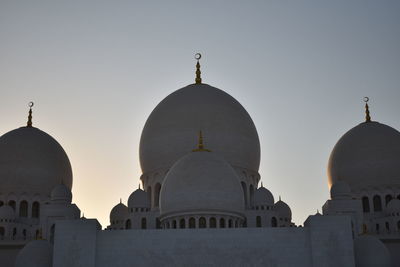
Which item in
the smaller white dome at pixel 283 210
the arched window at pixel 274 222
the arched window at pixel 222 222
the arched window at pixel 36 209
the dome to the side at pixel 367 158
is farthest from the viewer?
the dome to the side at pixel 367 158

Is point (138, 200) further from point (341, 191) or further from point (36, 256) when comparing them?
point (341, 191)

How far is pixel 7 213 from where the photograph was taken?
1332 inches

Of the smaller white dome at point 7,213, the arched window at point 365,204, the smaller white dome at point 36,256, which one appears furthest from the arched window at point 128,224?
the arched window at point 365,204

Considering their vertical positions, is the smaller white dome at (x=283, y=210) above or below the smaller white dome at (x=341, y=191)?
below

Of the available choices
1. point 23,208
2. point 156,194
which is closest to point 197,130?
point 156,194

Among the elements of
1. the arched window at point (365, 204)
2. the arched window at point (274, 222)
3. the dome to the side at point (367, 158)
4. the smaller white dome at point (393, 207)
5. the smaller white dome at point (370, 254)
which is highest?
the dome to the side at point (367, 158)

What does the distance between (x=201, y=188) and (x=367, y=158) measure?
447 inches

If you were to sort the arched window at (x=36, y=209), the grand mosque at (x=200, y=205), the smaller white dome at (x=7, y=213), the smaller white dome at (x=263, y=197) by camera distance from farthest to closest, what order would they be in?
the arched window at (x=36, y=209), the smaller white dome at (x=7, y=213), the smaller white dome at (x=263, y=197), the grand mosque at (x=200, y=205)

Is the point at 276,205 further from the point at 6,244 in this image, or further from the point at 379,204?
the point at 6,244

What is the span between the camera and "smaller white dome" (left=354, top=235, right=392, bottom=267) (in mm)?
27781

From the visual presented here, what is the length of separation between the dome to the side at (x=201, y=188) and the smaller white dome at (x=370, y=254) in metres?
5.02

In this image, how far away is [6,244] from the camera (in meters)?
32.9

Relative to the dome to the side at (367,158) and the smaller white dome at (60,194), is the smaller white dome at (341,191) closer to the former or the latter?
the dome to the side at (367,158)

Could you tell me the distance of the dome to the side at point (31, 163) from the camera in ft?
118
